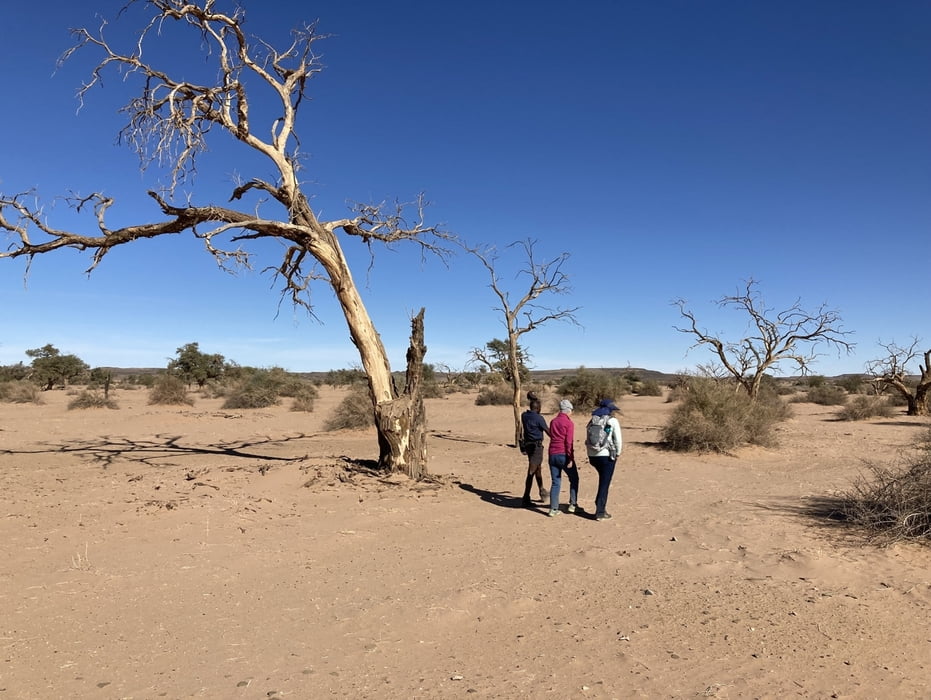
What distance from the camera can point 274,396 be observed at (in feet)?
103

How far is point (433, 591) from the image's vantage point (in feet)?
18.1

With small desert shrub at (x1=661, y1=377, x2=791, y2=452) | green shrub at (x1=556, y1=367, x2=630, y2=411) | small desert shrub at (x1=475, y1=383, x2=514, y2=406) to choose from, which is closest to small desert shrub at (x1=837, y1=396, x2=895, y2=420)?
green shrub at (x1=556, y1=367, x2=630, y2=411)

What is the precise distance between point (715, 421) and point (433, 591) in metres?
11.8

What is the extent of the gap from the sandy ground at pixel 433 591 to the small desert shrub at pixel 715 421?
350 cm

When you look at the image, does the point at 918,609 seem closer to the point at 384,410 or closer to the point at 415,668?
the point at 415,668

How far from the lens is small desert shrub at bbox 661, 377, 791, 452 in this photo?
48.5 feet

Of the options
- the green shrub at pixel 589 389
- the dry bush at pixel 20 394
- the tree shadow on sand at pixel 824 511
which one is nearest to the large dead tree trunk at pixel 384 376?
the tree shadow on sand at pixel 824 511

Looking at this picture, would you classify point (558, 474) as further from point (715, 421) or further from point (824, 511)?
point (715, 421)

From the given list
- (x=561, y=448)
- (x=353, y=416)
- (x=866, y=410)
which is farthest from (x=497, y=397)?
(x=561, y=448)

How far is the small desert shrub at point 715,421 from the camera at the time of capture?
14773 millimetres

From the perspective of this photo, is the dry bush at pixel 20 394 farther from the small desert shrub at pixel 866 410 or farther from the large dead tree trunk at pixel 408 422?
the small desert shrub at pixel 866 410

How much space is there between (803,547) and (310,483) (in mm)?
6916

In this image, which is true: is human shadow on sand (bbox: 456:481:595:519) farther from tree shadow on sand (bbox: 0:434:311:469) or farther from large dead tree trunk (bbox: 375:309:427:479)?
tree shadow on sand (bbox: 0:434:311:469)

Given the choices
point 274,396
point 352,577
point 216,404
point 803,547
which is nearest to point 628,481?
point 803,547
